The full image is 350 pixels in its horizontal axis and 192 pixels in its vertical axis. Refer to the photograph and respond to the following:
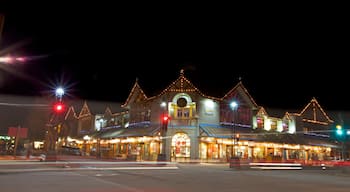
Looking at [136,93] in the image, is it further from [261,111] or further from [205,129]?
[261,111]

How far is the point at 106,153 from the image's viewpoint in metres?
49.9

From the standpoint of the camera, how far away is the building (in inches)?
1644

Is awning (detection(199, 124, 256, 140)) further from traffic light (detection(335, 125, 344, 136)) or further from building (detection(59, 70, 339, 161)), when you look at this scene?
traffic light (detection(335, 125, 344, 136))

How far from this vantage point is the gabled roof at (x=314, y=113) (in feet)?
183

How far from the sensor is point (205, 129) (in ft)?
135

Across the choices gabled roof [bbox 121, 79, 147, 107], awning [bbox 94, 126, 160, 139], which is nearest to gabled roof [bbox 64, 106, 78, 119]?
awning [bbox 94, 126, 160, 139]

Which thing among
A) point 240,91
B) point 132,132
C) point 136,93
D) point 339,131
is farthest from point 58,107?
point 240,91

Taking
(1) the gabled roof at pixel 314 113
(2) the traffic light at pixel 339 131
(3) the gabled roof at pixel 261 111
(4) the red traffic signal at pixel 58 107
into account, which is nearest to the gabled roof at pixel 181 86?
(3) the gabled roof at pixel 261 111

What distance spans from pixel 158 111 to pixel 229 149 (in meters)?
10.6

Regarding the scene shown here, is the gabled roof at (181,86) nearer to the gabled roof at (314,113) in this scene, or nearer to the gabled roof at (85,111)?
the gabled roof at (314,113)

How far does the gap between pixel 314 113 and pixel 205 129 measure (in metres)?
25.2

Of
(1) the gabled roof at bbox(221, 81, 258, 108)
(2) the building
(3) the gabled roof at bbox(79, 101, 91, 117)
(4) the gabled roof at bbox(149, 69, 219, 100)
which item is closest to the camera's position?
(2) the building

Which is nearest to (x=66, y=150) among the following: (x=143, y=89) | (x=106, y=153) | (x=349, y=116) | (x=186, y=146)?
(x=106, y=153)

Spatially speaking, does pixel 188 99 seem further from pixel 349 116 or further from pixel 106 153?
pixel 349 116
